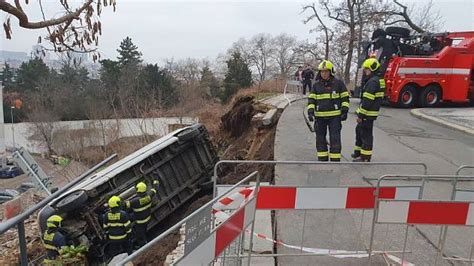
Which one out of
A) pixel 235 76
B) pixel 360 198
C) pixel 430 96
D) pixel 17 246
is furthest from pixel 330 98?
pixel 235 76

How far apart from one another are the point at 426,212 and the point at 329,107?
9.38ft

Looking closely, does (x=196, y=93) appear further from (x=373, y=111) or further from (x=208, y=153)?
(x=373, y=111)

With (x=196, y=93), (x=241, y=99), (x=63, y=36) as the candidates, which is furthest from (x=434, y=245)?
(x=196, y=93)

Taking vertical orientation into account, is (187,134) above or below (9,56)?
below

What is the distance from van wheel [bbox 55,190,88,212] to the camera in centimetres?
662

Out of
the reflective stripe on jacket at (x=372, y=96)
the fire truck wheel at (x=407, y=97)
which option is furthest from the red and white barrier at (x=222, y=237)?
the fire truck wheel at (x=407, y=97)

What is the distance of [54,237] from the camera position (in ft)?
20.9

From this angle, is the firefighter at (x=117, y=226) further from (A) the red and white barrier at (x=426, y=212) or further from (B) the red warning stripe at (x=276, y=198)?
(A) the red and white barrier at (x=426, y=212)

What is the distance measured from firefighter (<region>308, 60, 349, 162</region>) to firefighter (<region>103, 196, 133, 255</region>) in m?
3.62

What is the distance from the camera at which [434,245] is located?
396 cm

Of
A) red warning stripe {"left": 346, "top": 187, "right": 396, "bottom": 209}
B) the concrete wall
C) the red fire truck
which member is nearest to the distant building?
red warning stripe {"left": 346, "top": 187, "right": 396, "bottom": 209}

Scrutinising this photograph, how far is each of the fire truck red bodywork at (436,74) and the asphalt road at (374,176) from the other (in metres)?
2.04

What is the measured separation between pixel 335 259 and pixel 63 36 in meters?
3.79

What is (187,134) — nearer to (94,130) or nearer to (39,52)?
(39,52)
